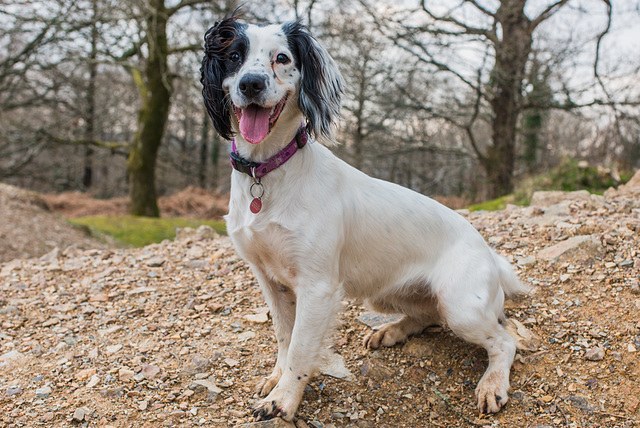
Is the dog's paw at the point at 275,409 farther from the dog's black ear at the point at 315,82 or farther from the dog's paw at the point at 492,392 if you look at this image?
the dog's black ear at the point at 315,82

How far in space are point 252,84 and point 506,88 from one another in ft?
30.4

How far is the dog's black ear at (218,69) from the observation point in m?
2.30

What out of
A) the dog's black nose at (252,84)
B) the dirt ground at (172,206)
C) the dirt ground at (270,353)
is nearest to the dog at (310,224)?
the dog's black nose at (252,84)

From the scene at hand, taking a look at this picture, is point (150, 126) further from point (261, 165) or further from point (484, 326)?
point (484, 326)

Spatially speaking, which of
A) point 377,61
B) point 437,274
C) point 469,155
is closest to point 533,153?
point 469,155

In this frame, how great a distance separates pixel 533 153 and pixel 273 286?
42.6ft

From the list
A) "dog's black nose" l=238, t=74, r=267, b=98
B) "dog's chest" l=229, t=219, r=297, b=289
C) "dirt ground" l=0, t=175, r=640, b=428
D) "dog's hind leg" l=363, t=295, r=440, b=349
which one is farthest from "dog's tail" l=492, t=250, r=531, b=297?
"dog's black nose" l=238, t=74, r=267, b=98

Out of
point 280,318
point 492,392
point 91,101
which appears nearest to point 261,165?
point 280,318

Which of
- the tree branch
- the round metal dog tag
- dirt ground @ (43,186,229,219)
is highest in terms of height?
the tree branch

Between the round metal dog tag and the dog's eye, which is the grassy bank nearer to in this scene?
the round metal dog tag

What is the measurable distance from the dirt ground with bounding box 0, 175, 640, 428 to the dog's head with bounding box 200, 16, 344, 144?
143cm

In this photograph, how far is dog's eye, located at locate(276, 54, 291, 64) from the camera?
88.8 inches

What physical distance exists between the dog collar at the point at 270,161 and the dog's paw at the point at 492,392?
1.59 m

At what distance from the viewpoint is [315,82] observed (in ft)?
7.58
